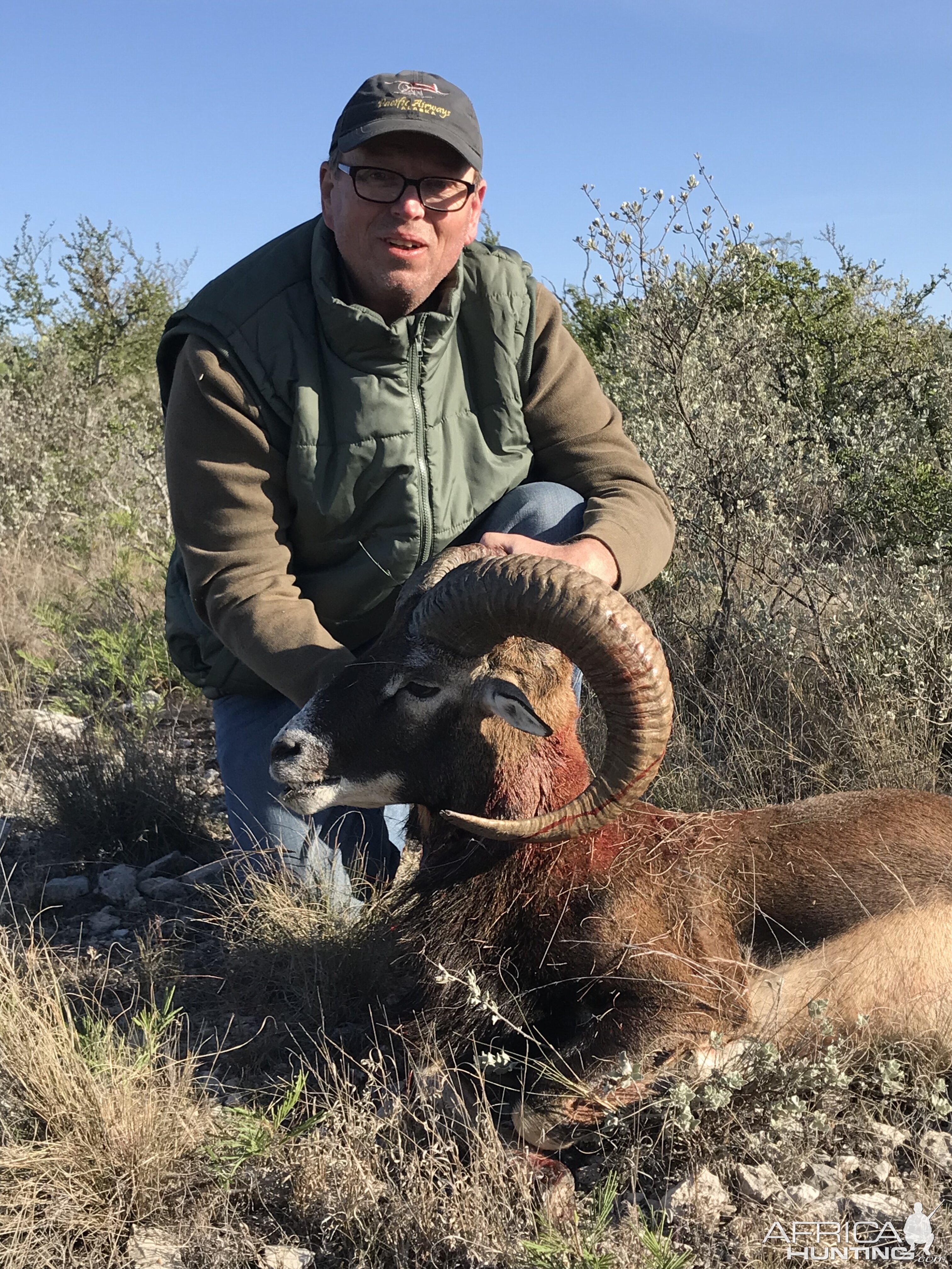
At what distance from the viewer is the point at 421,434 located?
176 inches

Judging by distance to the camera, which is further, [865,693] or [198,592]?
[865,693]

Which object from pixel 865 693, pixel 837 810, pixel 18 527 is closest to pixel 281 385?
pixel 837 810

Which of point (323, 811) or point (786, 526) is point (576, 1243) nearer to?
point (323, 811)

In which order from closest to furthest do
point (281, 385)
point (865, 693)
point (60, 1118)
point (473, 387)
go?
point (60, 1118) < point (281, 385) < point (473, 387) < point (865, 693)

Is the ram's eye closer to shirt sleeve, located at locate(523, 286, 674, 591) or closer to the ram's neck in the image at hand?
the ram's neck

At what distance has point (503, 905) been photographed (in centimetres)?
338

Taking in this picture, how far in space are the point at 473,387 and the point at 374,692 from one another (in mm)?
1741

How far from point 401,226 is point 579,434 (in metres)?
1.22

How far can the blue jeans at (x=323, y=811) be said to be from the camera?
15.0 feet

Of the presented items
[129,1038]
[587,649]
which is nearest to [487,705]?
[587,649]

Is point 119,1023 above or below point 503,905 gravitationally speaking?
below

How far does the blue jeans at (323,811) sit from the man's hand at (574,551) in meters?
0.36

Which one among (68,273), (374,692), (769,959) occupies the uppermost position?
(68,273)

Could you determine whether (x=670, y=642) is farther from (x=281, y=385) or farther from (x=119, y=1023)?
(x=119, y=1023)
